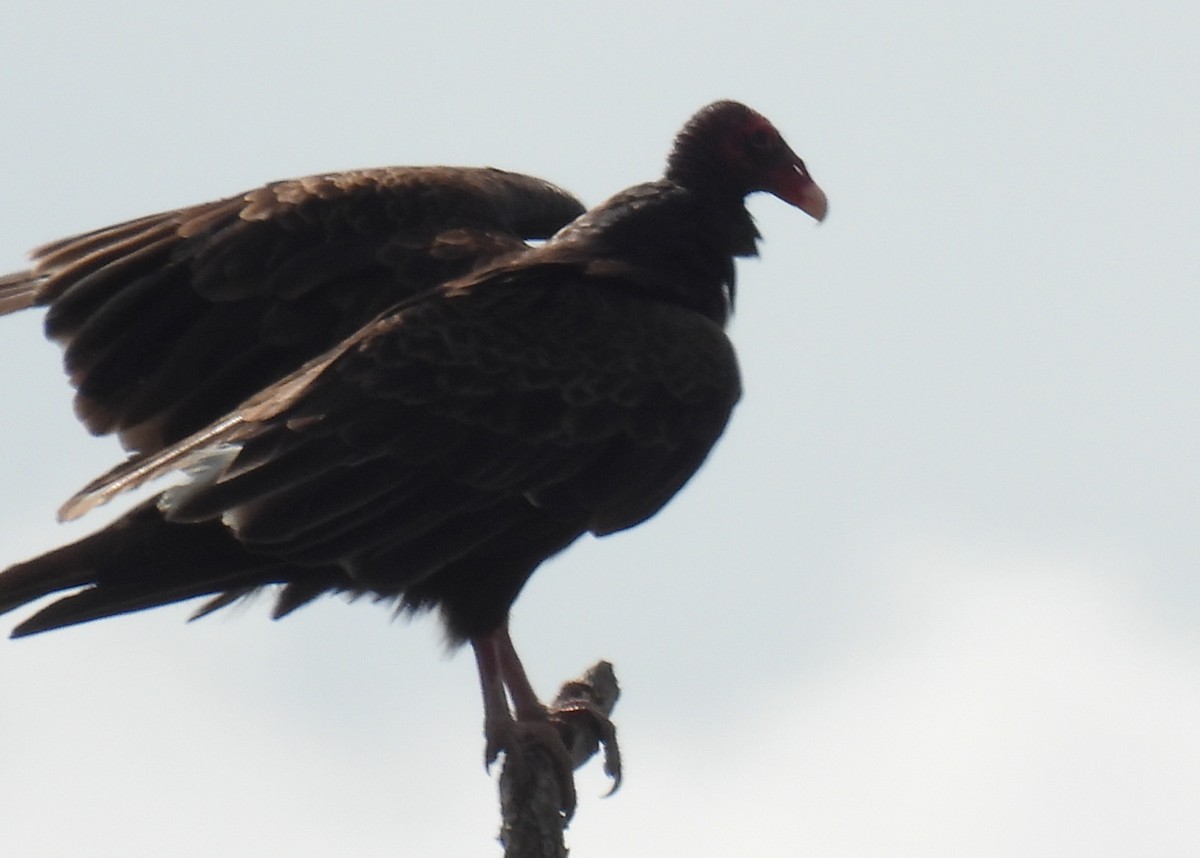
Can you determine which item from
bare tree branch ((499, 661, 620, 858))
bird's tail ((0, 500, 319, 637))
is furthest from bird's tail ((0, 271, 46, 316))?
bare tree branch ((499, 661, 620, 858))

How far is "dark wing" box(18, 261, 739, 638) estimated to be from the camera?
674 cm

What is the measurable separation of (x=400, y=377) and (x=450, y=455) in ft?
0.94

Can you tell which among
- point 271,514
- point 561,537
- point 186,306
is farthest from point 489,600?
point 186,306

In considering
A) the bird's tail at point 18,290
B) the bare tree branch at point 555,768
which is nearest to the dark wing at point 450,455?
the bare tree branch at point 555,768

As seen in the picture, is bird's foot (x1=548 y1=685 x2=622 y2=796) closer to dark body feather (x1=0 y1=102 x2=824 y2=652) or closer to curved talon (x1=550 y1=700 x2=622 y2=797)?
curved talon (x1=550 y1=700 x2=622 y2=797)

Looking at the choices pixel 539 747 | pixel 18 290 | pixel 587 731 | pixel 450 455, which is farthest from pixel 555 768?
pixel 18 290

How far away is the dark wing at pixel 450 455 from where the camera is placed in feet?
22.1

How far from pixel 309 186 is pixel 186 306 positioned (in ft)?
2.13

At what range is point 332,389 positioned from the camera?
7.00 m

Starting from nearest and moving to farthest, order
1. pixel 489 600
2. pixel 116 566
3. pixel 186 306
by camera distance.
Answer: pixel 116 566 → pixel 489 600 → pixel 186 306

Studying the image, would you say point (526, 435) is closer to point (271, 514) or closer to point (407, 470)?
point (407, 470)

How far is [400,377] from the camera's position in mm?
7008

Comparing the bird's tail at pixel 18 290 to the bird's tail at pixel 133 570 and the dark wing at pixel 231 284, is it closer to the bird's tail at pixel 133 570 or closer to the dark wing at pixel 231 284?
the dark wing at pixel 231 284

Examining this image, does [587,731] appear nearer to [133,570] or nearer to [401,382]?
[401,382]
